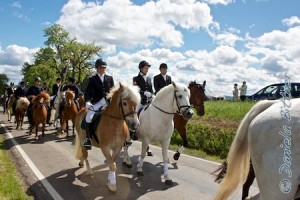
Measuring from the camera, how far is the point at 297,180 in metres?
3.15

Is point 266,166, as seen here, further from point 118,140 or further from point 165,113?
point 165,113

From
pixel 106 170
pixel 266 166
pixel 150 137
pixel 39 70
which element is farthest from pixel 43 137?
pixel 39 70

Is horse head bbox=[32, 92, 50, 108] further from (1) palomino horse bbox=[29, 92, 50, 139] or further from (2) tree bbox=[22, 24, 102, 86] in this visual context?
(2) tree bbox=[22, 24, 102, 86]

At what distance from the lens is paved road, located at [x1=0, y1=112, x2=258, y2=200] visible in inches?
281

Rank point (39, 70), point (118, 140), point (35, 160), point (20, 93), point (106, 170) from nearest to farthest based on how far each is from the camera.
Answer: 1. point (118, 140)
2. point (106, 170)
3. point (35, 160)
4. point (20, 93)
5. point (39, 70)

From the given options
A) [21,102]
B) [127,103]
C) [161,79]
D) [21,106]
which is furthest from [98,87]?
[21,102]

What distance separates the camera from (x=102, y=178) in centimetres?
839

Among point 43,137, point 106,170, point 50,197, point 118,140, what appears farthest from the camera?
point 43,137

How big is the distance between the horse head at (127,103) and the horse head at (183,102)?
4.73 ft

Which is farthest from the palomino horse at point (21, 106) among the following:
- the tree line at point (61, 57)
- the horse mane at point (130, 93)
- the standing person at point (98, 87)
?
the tree line at point (61, 57)

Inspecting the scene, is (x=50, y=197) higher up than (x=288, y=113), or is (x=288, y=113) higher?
(x=288, y=113)

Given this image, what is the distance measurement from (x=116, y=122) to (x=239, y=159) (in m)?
3.84

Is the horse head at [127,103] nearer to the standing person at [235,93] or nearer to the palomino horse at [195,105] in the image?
the palomino horse at [195,105]

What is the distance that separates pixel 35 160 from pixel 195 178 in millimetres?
4623
